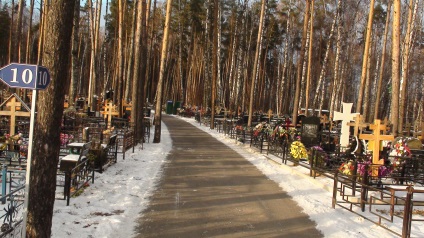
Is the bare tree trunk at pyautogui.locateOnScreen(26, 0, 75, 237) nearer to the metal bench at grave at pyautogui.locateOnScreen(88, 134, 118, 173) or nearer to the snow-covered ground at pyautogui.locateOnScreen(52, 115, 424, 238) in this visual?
the snow-covered ground at pyautogui.locateOnScreen(52, 115, 424, 238)

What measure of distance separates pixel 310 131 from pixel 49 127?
1206cm

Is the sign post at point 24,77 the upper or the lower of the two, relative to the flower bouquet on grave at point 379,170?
upper

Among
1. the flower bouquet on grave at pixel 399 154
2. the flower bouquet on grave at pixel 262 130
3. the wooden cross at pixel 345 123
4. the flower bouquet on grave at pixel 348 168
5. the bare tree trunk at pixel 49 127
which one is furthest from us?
the flower bouquet on grave at pixel 262 130

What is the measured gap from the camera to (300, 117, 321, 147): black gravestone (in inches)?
610

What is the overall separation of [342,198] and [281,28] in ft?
142

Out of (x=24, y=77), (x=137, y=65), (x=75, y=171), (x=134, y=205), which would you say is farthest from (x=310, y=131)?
(x=24, y=77)

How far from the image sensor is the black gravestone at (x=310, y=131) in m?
15.5

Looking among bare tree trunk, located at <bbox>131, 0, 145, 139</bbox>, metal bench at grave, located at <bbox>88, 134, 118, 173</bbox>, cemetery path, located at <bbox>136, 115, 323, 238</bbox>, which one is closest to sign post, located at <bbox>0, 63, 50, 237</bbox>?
cemetery path, located at <bbox>136, 115, 323, 238</bbox>

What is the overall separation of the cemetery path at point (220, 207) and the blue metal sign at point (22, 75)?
112 inches

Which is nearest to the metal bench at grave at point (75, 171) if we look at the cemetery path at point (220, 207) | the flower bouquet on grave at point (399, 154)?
the cemetery path at point (220, 207)

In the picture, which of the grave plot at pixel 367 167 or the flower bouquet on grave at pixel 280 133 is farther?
the flower bouquet on grave at pixel 280 133

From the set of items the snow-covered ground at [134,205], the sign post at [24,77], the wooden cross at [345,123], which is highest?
the sign post at [24,77]

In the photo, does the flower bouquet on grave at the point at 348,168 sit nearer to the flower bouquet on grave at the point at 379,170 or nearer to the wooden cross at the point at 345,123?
the flower bouquet on grave at the point at 379,170

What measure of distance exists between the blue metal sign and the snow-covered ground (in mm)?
2391
